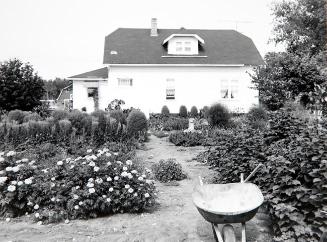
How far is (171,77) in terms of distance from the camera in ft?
88.0

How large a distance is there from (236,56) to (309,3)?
10588 mm

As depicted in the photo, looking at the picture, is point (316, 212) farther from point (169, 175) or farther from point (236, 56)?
point (236, 56)

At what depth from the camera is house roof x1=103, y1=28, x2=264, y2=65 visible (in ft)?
87.7

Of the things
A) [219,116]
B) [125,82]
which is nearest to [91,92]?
[125,82]

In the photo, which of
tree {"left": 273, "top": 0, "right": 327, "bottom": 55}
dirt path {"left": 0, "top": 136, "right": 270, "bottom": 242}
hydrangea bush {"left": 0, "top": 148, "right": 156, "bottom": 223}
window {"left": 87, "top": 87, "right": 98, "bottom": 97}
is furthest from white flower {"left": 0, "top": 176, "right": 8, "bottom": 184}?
tree {"left": 273, "top": 0, "right": 327, "bottom": 55}

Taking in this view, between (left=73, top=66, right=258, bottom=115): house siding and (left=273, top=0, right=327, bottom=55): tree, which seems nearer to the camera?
(left=73, top=66, right=258, bottom=115): house siding

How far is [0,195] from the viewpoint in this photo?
6.93 meters

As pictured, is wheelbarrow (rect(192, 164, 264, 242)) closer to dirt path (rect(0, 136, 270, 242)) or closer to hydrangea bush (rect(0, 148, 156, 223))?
dirt path (rect(0, 136, 270, 242))

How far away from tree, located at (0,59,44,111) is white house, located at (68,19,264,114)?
5.95m

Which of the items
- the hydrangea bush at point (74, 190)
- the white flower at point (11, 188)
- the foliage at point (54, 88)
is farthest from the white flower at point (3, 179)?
the foliage at point (54, 88)

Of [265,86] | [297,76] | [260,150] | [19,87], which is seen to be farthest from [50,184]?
[19,87]

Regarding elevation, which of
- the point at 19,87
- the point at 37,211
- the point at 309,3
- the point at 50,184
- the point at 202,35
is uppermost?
the point at 309,3

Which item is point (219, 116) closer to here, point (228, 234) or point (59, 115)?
point (59, 115)

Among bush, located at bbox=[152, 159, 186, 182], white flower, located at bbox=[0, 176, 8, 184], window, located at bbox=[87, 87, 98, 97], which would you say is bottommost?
bush, located at bbox=[152, 159, 186, 182]
